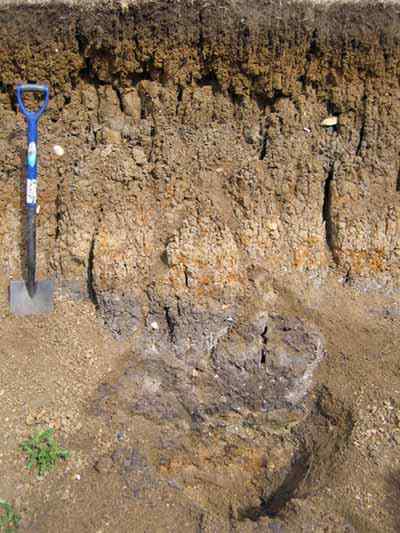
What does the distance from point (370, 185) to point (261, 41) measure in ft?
4.09

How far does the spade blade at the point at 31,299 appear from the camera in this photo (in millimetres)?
2963

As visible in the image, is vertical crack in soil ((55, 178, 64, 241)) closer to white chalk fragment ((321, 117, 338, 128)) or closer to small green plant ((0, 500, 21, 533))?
small green plant ((0, 500, 21, 533))

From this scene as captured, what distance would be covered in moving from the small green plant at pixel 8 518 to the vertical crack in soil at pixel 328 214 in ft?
8.43

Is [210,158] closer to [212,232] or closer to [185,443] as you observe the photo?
[212,232]

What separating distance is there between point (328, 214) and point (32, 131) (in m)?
2.12

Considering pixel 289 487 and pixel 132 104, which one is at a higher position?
pixel 132 104

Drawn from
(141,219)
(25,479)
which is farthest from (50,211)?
(25,479)

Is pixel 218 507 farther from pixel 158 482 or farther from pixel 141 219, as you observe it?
pixel 141 219

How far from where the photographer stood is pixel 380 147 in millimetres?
3021

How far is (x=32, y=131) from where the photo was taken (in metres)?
2.70

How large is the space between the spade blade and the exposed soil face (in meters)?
0.07

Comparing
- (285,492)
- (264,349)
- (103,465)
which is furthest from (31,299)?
(285,492)

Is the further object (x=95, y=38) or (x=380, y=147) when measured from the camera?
(x=380, y=147)

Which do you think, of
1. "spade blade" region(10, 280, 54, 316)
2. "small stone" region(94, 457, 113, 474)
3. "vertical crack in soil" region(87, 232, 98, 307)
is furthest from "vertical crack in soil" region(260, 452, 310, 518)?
"spade blade" region(10, 280, 54, 316)
